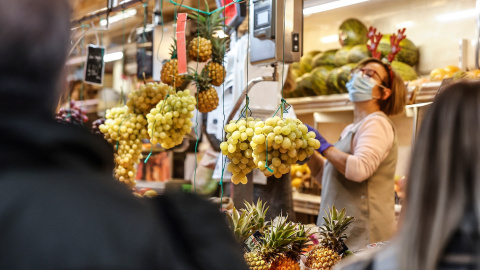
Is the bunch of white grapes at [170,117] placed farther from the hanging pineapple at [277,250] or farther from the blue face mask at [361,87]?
the blue face mask at [361,87]

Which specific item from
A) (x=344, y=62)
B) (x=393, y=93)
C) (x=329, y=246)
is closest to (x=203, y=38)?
(x=329, y=246)

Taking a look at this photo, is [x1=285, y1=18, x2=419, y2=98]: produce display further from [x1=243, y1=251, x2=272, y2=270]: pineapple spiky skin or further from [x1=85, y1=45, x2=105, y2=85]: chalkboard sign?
[x1=243, y1=251, x2=272, y2=270]: pineapple spiky skin

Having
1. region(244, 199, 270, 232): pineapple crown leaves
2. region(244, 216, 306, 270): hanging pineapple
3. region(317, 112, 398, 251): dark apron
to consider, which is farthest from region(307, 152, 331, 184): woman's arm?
region(244, 216, 306, 270): hanging pineapple

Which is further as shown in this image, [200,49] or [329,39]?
[329,39]

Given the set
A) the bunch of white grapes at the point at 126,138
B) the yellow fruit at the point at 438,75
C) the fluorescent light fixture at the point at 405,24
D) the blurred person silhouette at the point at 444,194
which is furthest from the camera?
the fluorescent light fixture at the point at 405,24

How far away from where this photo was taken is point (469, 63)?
4.31m

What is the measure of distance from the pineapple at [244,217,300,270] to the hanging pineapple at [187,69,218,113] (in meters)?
0.80

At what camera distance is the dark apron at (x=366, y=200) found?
3299 millimetres

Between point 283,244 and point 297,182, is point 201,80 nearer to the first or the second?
point 283,244

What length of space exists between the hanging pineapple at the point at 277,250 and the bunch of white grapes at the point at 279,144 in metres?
0.24

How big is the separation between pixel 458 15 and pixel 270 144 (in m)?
3.31

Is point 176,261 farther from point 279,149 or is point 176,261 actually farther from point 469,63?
point 469,63

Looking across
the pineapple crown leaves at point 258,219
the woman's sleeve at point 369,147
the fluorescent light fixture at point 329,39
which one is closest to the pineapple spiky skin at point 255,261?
the pineapple crown leaves at point 258,219

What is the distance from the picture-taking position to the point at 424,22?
16.5 ft
